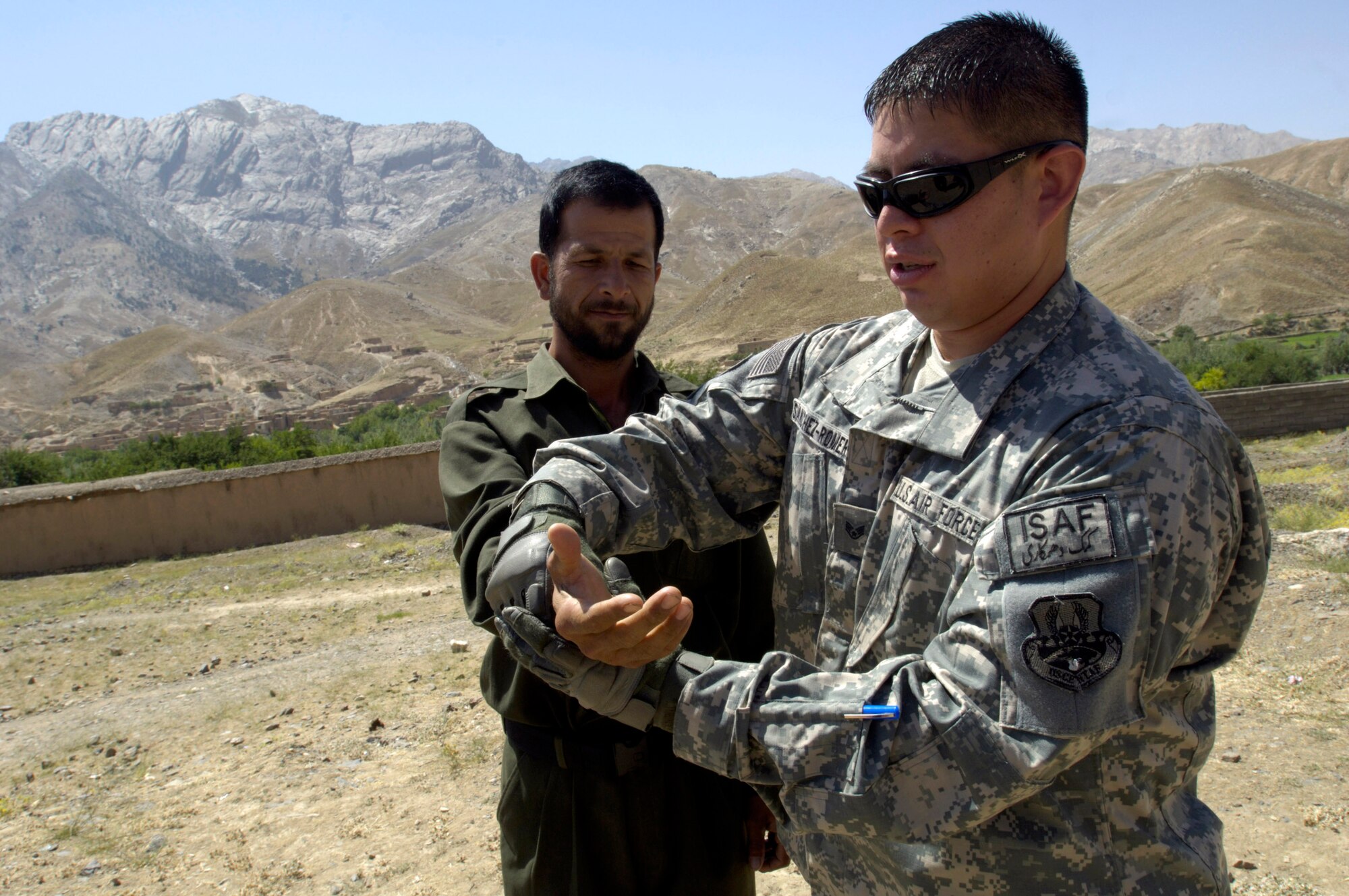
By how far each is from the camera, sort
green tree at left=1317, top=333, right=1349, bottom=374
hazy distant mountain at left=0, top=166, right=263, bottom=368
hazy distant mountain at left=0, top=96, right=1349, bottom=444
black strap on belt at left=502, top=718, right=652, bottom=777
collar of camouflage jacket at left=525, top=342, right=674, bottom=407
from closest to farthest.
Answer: black strap on belt at left=502, top=718, right=652, bottom=777
collar of camouflage jacket at left=525, top=342, right=674, bottom=407
green tree at left=1317, top=333, right=1349, bottom=374
hazy distant mountain at left=0, top=96, right=1349, bottom=444
hazy distant mountain at left=0, top=166, right=263, bottom=368

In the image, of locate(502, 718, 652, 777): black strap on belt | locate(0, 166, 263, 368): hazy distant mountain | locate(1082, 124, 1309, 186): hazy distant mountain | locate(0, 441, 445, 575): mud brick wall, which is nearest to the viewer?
locate(502, 718, 652, 777): black strap on belt

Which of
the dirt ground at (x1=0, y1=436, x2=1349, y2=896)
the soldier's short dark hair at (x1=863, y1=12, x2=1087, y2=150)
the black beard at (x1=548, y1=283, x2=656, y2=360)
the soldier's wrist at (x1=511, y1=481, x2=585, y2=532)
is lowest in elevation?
the dirt ground at (x1=0, y1=436, x2=1349, y2=896)

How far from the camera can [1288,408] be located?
15906mm

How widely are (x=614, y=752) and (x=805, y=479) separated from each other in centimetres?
84

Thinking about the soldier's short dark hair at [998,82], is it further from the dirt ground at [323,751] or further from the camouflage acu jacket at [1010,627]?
the dirt ground at [323,751]

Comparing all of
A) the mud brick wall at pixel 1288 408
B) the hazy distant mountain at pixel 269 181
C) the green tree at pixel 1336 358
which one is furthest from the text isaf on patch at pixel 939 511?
the hazy distant mountain at pixel 269 181

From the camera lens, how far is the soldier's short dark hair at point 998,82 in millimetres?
1360

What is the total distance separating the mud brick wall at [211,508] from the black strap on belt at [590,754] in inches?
468

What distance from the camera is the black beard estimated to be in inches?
92.7

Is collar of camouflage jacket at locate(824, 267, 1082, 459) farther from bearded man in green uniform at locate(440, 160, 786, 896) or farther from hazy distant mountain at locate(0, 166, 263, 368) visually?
hazy distant mountain at locate(0, 166, 263, 368)

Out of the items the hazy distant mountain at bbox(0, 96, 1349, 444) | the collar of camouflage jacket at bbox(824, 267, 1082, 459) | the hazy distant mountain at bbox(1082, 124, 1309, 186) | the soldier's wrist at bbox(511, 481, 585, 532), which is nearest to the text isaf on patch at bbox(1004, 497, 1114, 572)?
the collar of camouflage jacket at bbox(824, 267, 1082, 459)

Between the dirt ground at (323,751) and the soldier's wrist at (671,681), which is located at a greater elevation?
the soldier's wrist at (671,681)

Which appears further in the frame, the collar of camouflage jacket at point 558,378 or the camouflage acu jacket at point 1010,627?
the collar of camouflage jacket at point 558,378

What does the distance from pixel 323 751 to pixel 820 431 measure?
15.7 ft
